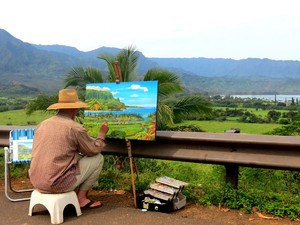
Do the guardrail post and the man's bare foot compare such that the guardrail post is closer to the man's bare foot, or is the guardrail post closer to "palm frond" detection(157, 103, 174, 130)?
the man's bare foot

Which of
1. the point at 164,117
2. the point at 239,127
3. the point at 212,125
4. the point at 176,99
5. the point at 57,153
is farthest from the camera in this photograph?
the point at 212,125

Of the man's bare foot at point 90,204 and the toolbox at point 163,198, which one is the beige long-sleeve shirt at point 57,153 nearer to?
the man's bare foot at point 90,204

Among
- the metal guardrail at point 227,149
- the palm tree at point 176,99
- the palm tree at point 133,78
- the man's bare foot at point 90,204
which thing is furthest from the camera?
the palm tree at point 133,78

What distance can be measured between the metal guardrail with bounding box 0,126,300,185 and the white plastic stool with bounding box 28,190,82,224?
116 cm

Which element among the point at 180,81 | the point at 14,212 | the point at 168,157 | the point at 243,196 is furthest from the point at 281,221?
the point at 180,81

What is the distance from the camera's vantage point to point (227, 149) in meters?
4.86

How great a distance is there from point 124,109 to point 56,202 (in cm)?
146

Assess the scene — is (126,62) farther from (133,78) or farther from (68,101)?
(68,101)

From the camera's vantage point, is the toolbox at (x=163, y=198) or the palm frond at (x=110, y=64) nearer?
the toolbox at (x=163, y=198)

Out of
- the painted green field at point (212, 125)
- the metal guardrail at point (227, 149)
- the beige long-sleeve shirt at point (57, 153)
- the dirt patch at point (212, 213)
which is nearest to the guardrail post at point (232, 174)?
the metal guardrail at point (227, 149)

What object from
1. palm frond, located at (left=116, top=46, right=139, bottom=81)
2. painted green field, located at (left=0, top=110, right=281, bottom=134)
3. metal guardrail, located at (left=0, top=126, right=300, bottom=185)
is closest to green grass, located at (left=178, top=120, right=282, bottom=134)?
painted green field, located at (left=0, top=110, right=281, bottom=134)

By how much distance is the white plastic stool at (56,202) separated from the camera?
4.43 m

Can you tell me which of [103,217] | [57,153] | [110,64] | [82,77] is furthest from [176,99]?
[57,153]

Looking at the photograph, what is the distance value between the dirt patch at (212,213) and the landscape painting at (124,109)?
2.70ft
